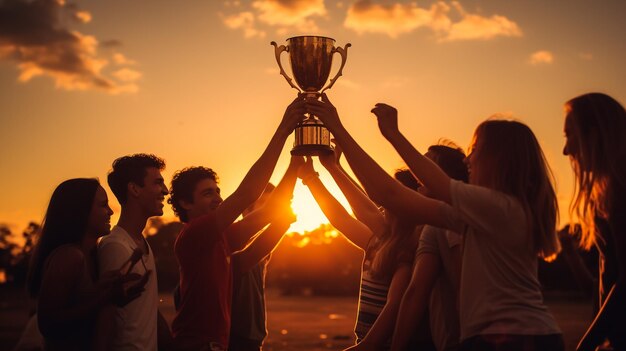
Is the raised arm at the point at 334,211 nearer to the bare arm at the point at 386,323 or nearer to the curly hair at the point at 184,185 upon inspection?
the curly hair at the point at 184,185

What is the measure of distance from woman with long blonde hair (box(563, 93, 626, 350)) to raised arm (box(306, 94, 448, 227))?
868mm

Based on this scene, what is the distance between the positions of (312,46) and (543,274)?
2867 cm

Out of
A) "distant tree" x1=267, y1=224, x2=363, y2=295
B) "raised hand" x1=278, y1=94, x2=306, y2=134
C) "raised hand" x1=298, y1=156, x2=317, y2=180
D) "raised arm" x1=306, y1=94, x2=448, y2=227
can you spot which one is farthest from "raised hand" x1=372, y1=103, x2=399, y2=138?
"distant tree" x1=267, y1=224, x2=363, y2=295

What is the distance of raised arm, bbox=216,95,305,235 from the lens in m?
5.48

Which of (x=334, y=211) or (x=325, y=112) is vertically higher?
(x=325, y=112)

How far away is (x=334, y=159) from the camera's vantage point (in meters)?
6.41

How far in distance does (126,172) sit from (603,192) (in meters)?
3.39

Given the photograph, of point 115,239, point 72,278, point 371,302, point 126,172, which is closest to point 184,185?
point 126,172

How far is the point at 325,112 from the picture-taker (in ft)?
17.5

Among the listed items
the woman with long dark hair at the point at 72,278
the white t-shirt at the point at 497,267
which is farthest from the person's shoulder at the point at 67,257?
the white t-shirt at the point at 497,267

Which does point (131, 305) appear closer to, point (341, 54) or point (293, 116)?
point (293, 116)

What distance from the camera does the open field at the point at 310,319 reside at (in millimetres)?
19422

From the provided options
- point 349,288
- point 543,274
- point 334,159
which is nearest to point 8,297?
point 349,288

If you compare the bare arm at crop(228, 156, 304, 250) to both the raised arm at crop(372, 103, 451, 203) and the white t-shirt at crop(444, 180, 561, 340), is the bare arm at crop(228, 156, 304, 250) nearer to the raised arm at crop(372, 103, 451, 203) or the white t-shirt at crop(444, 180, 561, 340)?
the raised arm at crop(372, 103, 451, 203)
